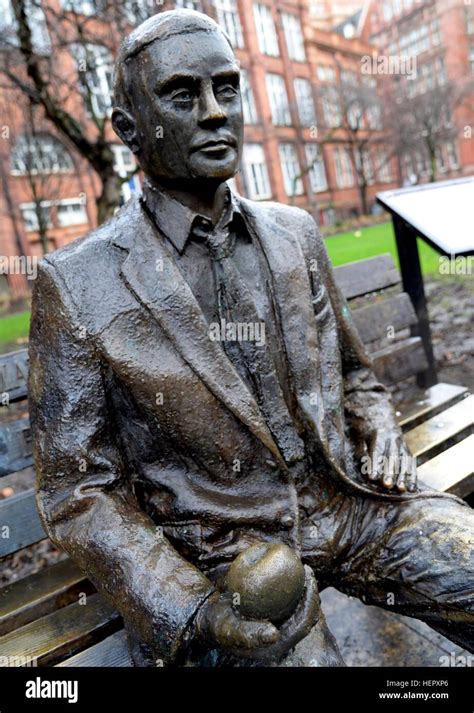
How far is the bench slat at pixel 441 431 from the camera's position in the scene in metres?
3.07

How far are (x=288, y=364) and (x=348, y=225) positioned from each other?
28.5m

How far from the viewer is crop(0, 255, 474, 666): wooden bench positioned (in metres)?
2.09

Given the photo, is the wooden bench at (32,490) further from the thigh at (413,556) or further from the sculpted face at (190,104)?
the sculpted face at (190,104)

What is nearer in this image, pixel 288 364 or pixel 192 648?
pixel 192 648

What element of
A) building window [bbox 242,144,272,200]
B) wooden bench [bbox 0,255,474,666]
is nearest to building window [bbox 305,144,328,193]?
building window [bbox 242,144,272,200]

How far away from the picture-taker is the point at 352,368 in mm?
2410

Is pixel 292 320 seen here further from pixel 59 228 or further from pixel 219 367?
pixel 59 228

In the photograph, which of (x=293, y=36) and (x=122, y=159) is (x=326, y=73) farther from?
(x=122, y=159)

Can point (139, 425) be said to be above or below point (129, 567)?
above

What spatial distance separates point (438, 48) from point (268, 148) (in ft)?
42.0

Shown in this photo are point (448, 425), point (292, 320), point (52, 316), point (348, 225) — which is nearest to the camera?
point (52, 316)

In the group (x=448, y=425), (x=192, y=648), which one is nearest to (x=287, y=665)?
(x=192, y=648)

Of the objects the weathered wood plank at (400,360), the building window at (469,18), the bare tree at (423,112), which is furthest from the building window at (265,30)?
the weathered wood plank at (400,360)

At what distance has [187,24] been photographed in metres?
1.75
